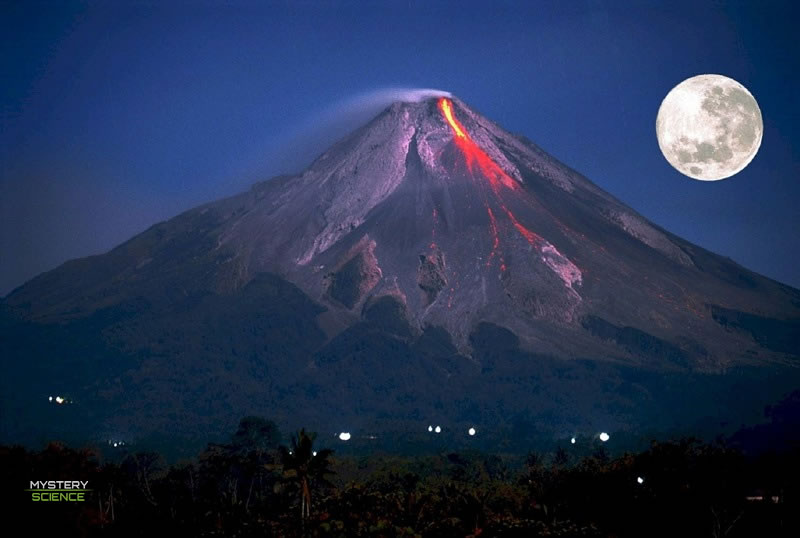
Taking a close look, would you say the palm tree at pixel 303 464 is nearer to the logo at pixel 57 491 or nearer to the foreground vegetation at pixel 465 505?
the foreground vegetation at pixel 465 505

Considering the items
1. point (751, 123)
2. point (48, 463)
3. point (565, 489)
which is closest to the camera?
point (48, 463)

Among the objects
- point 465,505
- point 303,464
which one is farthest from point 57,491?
point 465,505

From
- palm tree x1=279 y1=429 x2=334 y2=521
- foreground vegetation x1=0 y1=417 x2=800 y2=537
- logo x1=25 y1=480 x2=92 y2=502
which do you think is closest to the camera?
logo x1=25 y1=480 x2=92 y2=502

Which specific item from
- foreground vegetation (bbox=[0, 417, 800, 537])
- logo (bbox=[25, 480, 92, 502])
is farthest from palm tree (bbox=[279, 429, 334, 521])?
logo (bbox=[25, 480, 92, 502])

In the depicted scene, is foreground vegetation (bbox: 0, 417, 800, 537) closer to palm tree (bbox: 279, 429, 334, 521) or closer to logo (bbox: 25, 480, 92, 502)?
palm tree (bbox: 279, 429, 334, 521)

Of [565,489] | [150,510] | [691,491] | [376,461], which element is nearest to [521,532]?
[691,491]

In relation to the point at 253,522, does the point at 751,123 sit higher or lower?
higher

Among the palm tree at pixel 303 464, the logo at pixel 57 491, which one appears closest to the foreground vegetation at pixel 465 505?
the palm tree at pixel 303 464

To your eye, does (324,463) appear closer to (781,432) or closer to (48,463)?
(48,463)
